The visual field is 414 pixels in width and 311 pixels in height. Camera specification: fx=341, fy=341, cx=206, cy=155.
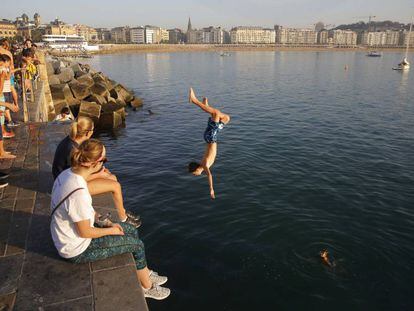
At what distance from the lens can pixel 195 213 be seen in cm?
1160

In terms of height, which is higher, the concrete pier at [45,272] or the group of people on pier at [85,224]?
the group of people on pier at [85,224]

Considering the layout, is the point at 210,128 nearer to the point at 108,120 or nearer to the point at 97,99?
the point at 108,120

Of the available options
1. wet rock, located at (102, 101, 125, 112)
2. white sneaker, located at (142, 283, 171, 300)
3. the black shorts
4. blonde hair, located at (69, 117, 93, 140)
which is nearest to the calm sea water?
white sneaker, located at (142, 283, 171, 300)

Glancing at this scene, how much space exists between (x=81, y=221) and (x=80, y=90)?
84.2ft

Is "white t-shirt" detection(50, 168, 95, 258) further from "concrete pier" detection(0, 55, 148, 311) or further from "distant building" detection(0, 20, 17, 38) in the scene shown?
"distant building" detection(0, 20, 17, 38)

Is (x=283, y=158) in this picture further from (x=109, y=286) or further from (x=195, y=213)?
(x=109, y=286)

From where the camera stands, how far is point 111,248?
5.32 metres

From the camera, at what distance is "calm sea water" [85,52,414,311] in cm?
791

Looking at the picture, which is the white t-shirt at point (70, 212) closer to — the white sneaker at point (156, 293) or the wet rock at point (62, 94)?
the white sneaker at point (156, 293)

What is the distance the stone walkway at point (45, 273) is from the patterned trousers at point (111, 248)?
0.11m

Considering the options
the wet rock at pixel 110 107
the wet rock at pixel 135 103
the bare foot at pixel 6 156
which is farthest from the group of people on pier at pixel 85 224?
the wet rock at pixel 135 103

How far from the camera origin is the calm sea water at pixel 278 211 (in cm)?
791

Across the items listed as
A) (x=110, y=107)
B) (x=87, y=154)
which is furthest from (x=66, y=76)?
(x=87, y=154)

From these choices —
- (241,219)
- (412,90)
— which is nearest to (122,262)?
(241,219)
